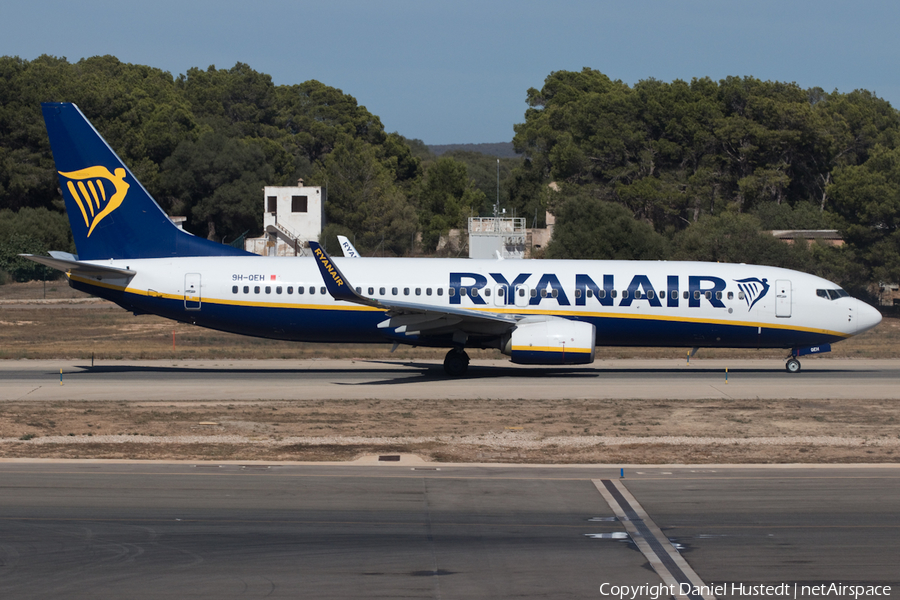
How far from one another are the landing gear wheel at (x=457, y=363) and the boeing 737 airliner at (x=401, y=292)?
4 centimetres

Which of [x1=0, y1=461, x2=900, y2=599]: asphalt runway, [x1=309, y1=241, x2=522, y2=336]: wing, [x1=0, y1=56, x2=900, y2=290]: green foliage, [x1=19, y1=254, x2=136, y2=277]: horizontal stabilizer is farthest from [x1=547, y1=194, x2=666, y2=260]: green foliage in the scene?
[x1=0, y1=461, x2=900, y2=599]: asphalt runway

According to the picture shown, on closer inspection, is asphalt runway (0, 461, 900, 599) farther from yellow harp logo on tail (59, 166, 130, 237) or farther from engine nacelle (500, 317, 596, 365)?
yellow harp logo on tail (59, 166, 130, 237)

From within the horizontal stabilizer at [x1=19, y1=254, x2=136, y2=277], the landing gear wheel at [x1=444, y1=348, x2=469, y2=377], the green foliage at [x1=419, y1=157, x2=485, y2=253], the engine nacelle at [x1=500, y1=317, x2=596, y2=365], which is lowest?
the landing gear wheel at [x1=444, y1=348, x2=469, y2=377]

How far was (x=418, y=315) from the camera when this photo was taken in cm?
2739

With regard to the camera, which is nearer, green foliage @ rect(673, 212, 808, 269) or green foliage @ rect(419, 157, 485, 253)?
green foliage @ rect(673, 212, 808, 269)

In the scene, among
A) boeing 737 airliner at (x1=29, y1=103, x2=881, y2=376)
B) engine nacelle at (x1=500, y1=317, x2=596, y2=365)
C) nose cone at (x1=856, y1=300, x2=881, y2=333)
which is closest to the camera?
engine nacelle at (x1=500, y1=317, x2=596, y2=365)

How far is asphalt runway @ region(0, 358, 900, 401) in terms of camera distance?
25000 mm

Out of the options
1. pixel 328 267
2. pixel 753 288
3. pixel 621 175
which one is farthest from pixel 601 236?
pixel 328 267

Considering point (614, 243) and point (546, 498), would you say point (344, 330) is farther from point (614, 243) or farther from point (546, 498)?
point (614, 243)

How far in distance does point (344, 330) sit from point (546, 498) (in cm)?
1569

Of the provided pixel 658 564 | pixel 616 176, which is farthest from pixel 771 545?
pixel 616 176

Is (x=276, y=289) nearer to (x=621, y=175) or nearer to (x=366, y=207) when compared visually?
(x=621, y=175)

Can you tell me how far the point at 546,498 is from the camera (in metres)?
13.8

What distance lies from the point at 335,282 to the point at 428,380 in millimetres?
4565
